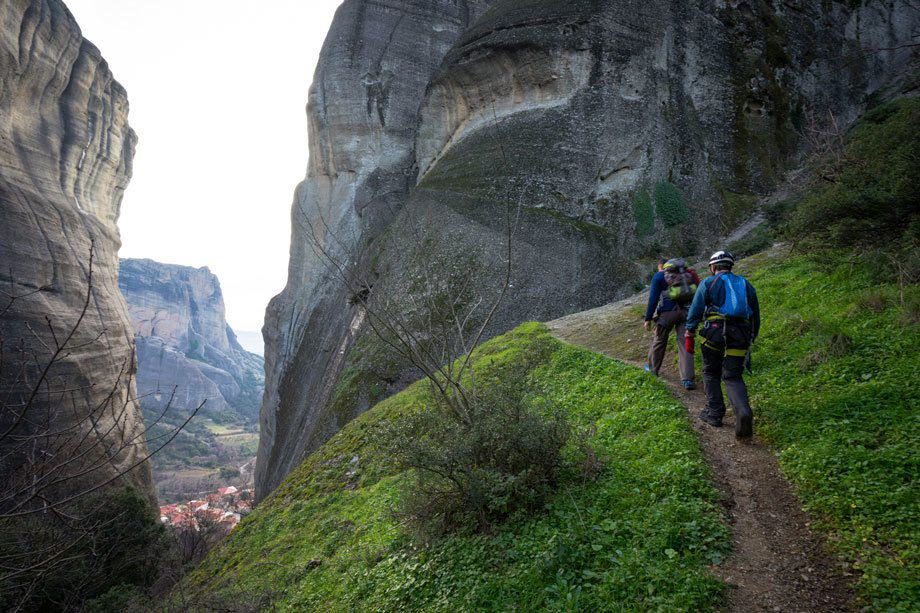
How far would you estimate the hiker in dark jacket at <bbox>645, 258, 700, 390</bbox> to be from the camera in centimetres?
716

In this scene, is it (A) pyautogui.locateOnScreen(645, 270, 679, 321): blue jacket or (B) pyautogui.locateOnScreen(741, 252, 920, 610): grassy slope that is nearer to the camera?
(B) pyautogui.locateOnScreen(741, 252, 920, 610): grassy slope

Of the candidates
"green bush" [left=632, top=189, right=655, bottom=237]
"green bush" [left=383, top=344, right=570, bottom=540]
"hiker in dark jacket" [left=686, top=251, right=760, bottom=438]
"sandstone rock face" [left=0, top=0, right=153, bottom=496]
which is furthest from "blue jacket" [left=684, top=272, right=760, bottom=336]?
"sandstone rock face" [left=0, top=0, right=153, bottom=496]

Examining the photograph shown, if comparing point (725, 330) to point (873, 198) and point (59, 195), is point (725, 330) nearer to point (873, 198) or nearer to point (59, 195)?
point (873, 198)

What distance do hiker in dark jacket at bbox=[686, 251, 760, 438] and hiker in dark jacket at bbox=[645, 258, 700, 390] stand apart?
52.6 inches

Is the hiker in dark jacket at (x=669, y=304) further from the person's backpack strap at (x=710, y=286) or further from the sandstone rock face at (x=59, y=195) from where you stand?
the sandstone rock face at (x=59, y=195)

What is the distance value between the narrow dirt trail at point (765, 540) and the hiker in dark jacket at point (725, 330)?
381 mm

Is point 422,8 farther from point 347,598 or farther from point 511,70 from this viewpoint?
point 347,598

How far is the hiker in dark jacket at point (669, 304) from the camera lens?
7156 millimetres

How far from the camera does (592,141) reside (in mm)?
19250

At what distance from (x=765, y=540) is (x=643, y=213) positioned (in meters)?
16.6

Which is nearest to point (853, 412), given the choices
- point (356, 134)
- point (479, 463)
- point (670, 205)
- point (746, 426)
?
point (746, 426)

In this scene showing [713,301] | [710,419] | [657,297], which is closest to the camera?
[710,419]

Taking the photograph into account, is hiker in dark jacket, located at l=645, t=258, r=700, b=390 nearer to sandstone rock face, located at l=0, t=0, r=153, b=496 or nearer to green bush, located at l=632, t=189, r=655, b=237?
green bush, located at l=632, t=189, r=655, b=237

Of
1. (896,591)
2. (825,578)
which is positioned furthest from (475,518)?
(896,591)
